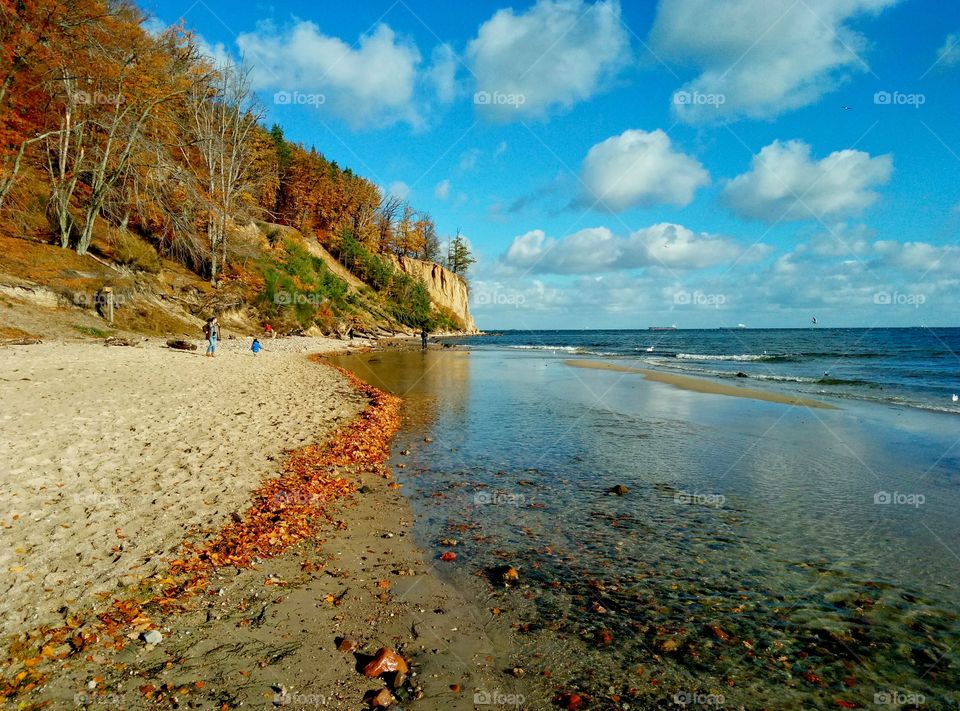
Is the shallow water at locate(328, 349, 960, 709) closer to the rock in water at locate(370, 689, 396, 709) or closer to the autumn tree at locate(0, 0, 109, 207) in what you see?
the rock in water at locate(370, 689, 396, 709)

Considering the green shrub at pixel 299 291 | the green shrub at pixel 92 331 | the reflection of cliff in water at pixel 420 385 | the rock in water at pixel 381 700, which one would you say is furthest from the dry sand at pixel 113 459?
the green shrub at pixel 299 291

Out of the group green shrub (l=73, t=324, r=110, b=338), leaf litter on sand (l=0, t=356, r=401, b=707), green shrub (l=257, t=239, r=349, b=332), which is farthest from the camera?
green shrub (l=257, t=239, r=349, b=332)

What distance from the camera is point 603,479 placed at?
9.45 metres

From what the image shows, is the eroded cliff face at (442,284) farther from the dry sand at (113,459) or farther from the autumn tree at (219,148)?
the dry sand at (113,459)

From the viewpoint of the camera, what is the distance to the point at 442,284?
105250 mm

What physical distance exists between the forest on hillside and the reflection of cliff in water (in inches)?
618

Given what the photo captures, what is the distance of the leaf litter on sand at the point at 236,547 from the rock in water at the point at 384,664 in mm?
2050

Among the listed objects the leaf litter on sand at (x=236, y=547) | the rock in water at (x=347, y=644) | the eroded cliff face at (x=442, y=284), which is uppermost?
the eroded cliff face at (x=442, y=284)

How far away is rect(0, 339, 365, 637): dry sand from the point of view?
4840 millimetres

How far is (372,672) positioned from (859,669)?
14.1 ft

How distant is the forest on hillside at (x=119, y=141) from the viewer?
2291 cm

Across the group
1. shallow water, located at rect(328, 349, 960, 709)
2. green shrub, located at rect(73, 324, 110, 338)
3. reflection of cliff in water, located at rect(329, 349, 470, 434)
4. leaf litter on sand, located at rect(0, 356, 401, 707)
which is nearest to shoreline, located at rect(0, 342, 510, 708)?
leaf litter on sand, located at rect(0, 356, 401, 707)

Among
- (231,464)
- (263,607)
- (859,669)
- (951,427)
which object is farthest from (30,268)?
(951,427)

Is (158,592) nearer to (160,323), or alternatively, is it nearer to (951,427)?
(951,427)
